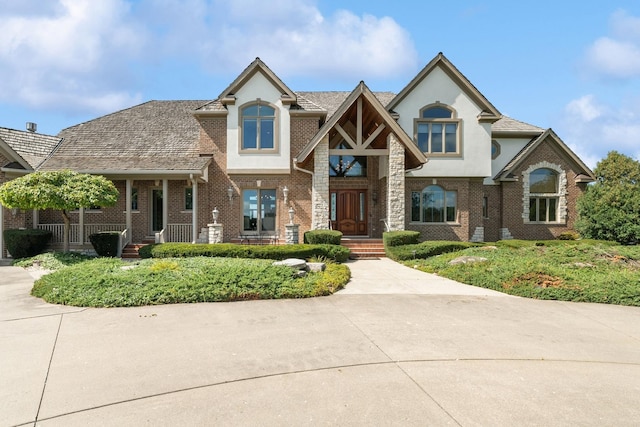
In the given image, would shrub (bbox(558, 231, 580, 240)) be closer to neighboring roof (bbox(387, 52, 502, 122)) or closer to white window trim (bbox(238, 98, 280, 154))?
neighboring roof (bbox(387, 52, 502, 122))

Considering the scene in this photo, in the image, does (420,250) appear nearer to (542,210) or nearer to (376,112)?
(376,112)

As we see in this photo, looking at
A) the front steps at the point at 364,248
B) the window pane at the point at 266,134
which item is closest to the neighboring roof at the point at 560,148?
the front steps at the point at 364,248

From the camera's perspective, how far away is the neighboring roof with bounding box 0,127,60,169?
1623 cm

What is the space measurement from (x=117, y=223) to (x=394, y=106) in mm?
14056

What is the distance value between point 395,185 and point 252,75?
26.7ft

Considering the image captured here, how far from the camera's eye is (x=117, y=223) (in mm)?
16734

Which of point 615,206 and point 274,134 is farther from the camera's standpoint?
point 274,134

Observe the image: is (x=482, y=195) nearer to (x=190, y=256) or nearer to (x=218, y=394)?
(x=190, y=256)

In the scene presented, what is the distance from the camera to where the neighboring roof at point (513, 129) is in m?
19.8

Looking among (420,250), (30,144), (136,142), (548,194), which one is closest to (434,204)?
(420,250)

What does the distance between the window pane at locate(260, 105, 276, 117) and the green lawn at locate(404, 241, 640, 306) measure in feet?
30.0

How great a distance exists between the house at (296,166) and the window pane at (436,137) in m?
0.05

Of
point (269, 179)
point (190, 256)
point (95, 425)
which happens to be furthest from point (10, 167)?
point (95, 425)

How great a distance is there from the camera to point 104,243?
14.4 metres
